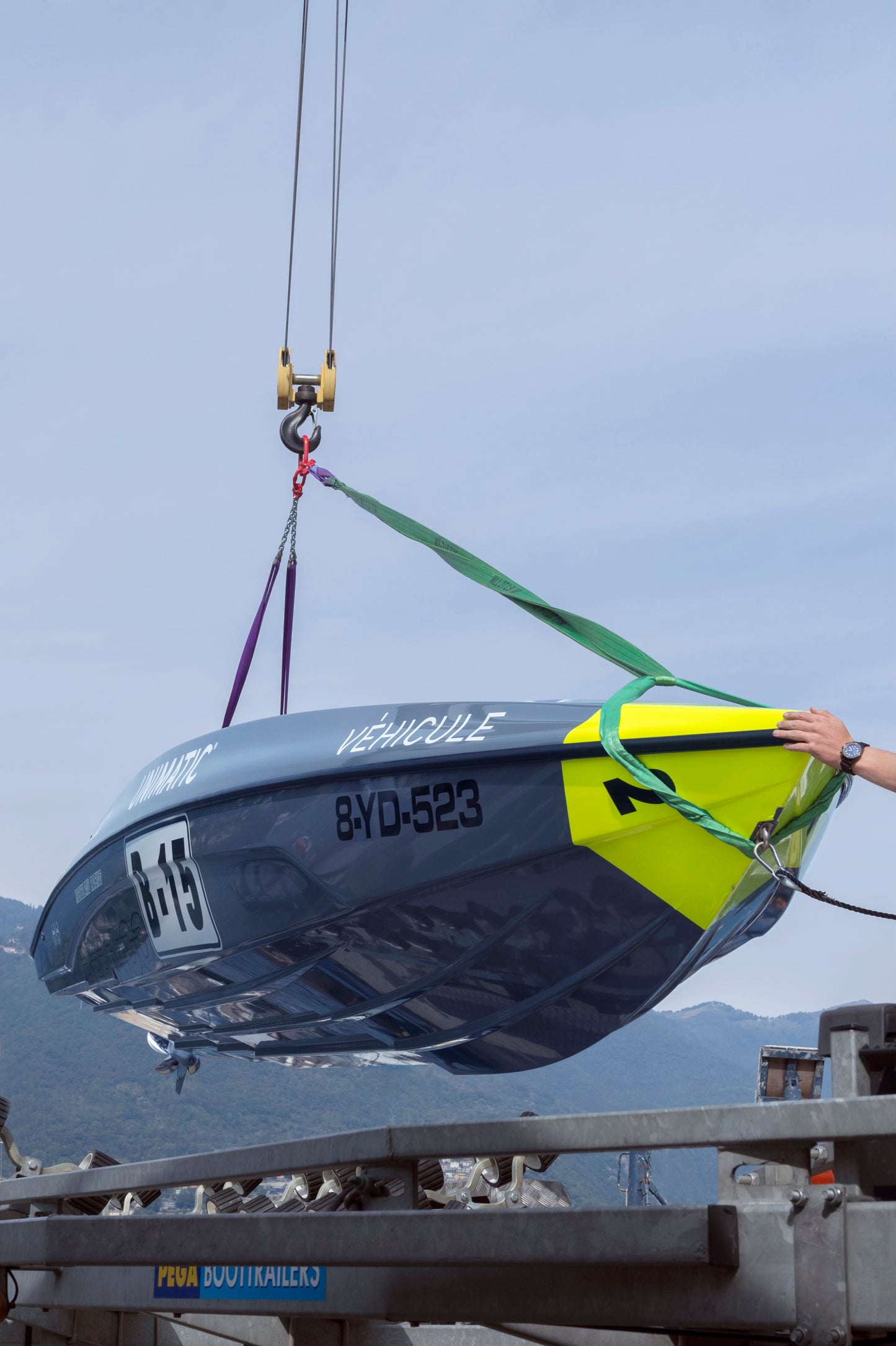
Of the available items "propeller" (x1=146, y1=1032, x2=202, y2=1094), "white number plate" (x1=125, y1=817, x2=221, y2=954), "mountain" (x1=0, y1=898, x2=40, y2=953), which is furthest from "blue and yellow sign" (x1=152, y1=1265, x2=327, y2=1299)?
"mountain" (x1=0, y1=898, x2=40, y2=953)

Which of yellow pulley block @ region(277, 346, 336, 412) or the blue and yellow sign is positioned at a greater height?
yellow pulley block @ region(277, 346, 336, 412)

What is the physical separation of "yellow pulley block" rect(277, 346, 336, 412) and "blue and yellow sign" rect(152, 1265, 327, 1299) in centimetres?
352

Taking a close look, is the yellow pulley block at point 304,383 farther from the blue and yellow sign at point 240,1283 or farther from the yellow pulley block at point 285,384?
the blue and yellow sign at point 240,1283

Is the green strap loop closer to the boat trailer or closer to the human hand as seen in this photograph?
the human hand

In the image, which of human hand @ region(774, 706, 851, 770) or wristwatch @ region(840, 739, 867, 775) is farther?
human hand @ region(774, 706, 851, 770)

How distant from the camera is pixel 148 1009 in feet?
18.2

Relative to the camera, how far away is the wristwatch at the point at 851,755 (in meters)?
2.88

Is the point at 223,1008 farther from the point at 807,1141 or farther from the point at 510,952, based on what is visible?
the point at 807,1141

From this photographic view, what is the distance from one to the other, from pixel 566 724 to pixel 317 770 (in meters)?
0.84

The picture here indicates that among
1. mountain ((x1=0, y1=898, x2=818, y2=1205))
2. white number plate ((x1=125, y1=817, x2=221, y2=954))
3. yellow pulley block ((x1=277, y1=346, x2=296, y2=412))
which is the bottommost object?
white number plate ((x1=125, y1=817, x2=221, y2=954))

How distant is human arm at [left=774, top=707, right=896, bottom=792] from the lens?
279cm

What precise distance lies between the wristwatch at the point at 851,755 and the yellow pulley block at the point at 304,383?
119 inches

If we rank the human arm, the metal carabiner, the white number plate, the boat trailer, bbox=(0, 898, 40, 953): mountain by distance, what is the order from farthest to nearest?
bbox=(0, 898, 40, 953): mountain → the white number plate → the metal carabiner → the human arm → the boat trailer

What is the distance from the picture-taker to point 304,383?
211 inches
